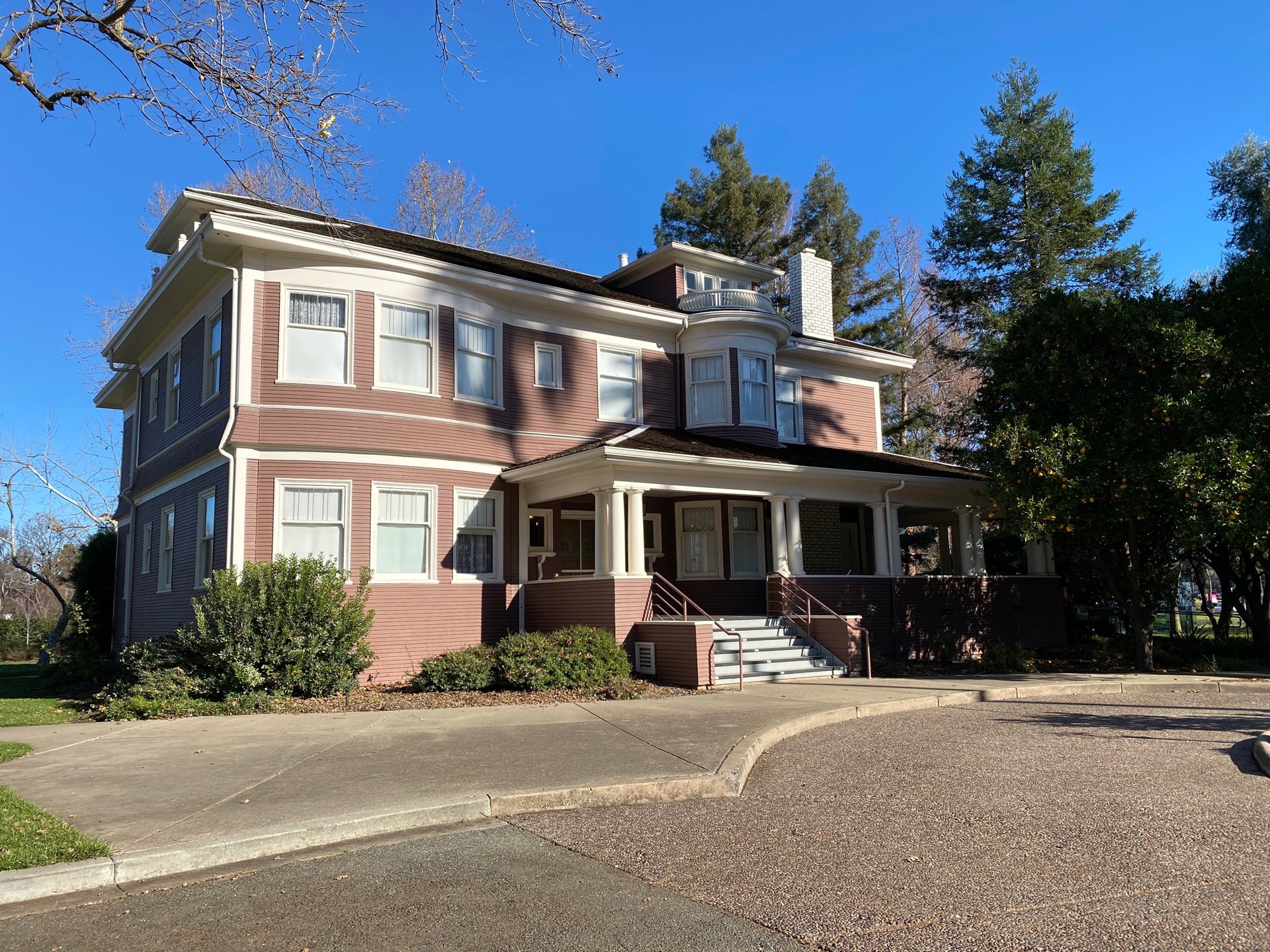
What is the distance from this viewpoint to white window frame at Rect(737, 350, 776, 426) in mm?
19953

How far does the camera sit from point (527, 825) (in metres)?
6.34

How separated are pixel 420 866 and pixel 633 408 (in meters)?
14.6

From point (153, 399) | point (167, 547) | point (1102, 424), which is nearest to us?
point (1102, 424)

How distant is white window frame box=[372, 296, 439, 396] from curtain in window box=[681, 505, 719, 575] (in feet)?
20.5

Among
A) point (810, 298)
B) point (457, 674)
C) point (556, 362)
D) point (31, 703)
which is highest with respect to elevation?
point (810, 298)

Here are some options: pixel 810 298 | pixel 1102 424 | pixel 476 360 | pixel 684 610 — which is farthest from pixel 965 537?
pixel 476 360

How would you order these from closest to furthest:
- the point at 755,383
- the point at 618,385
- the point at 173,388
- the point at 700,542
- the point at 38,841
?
1. the point at 38,841
2. the point at 173,388
3. the point at 618,385
4. the point at 700,542
5. the point at 755,383

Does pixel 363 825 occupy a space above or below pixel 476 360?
below

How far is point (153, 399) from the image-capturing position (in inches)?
782

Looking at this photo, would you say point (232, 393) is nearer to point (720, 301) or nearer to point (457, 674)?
point (457, 674)

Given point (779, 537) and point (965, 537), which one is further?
point (965, 537)

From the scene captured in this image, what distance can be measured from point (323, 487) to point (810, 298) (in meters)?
14.8

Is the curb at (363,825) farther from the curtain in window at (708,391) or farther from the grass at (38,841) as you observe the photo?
the curtain in window at (708,391)

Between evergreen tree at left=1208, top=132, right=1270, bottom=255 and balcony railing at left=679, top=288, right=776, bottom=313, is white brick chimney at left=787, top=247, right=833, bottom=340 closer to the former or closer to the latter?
balcony railing at left=679, top=288, right=776, bottom=313
